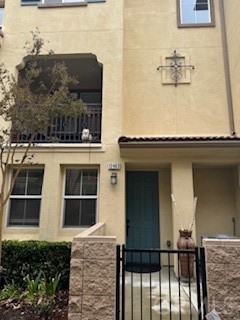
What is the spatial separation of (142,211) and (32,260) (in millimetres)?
3910

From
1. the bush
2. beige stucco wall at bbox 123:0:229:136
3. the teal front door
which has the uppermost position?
beige stucco wall at bbox 123:0:229:136

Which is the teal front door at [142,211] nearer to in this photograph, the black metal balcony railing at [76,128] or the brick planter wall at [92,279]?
the black metal balcony railing at [76,128]

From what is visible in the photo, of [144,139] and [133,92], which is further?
[133,92]

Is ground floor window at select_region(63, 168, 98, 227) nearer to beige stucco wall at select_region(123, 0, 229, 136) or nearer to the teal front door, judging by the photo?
the teal front door

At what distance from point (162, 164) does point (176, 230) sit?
210 centimetres

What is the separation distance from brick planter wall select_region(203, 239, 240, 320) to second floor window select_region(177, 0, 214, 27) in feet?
29.2

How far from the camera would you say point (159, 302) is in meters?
5.49

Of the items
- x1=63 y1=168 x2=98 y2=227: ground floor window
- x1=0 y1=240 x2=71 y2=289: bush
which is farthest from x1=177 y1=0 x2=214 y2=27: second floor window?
x1=0 y1=240 x2=71 y2=289: bush

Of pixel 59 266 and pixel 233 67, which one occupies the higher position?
pixel 233 67

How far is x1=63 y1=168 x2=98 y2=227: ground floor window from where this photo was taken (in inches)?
325

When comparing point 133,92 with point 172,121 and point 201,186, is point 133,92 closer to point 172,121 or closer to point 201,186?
point 172,121

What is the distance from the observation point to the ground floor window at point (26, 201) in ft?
27.3

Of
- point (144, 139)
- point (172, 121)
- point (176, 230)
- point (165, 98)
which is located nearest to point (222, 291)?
point (176, 230)

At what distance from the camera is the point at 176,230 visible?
304 inches
